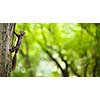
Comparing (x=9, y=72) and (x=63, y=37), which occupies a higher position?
(x=63, y=37)

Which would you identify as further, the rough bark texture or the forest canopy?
the forest canopy

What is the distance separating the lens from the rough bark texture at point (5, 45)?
Answer: 2199 mm

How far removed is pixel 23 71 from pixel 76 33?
606 mm

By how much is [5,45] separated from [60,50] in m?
0.53

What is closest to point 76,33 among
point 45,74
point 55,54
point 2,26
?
point 55,54

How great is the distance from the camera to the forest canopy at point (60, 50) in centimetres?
239

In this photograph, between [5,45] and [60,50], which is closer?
[5,45]

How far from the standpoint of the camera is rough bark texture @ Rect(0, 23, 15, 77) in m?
2.20

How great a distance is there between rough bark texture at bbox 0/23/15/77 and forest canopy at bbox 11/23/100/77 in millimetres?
139

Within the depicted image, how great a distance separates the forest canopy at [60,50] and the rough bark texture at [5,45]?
139 millimetres

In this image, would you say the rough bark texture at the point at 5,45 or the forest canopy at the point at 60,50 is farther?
the forest canopy at the point at 60,50

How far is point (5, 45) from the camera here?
2213 millimetres
